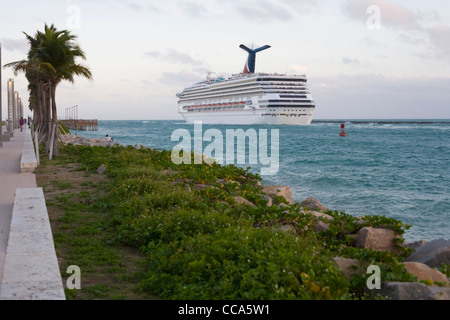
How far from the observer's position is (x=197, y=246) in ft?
16.1

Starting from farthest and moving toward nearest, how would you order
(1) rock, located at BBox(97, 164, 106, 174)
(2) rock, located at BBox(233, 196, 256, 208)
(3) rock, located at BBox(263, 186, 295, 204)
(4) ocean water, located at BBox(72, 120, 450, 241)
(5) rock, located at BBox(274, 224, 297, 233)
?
(4) ocean water, located at BBox(72, 120, 450, 241), (1) rock, located at BBox(97, 164, 106, 174), (3) rock, located at BBox(263, 186, 295, 204), (2) rock, located at BBox(233, 196, 256, 208), (5) rock, located at BBox(274, 224, 297, 233)

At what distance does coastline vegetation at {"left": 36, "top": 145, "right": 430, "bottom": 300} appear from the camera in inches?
155

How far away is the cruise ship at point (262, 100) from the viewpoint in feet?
227

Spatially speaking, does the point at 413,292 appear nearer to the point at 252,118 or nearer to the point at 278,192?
the point at 278,192

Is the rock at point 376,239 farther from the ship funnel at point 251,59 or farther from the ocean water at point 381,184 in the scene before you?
the ship funnel at point 251,59

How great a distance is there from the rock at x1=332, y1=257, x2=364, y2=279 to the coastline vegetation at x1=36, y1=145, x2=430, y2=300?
0.10 metres

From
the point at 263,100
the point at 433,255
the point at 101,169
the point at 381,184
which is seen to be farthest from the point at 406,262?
the point at 263,100

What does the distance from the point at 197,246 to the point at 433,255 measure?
3.41m

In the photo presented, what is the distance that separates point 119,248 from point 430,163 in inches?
1030

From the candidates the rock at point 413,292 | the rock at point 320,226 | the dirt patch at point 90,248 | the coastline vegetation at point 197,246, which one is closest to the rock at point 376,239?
the coastline vegetation at point 197,246

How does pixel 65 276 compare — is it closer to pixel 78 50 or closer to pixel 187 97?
pixel 78 50

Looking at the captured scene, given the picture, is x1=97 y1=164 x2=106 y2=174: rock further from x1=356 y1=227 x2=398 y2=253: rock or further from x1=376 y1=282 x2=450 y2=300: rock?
x1=376 y1=282 x2=450 y2=300: rock

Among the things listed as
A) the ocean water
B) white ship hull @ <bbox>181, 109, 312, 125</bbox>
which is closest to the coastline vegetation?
the ocean water
